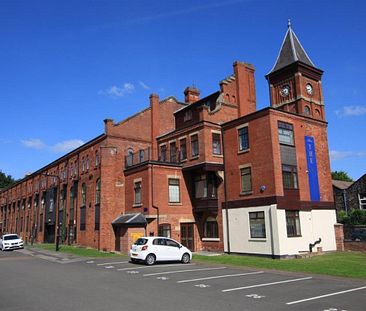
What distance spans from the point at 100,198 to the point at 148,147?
265 inches

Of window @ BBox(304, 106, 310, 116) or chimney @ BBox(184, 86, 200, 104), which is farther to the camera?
chimney @ BBox(184, 86, 200, 104)

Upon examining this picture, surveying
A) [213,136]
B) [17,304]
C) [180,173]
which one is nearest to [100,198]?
[180,173]

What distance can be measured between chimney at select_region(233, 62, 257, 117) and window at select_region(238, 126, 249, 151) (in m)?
5.43

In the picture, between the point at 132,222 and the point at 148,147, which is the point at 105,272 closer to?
the point at 132,222

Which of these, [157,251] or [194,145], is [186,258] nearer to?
[157,251]

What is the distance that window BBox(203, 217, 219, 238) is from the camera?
29.3 meters

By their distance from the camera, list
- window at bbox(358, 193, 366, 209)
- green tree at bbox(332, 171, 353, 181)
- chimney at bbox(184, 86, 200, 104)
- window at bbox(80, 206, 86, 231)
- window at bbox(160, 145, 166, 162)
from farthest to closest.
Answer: green tree at bbox(332, 171, 353, 181) < window at bbox(358, 193, 366, 209) < chimney at bbox(184, 86, 200, 104) < window at bbox(80, 206, 86, 231) < window at bbox(160, 145, 166, 162)

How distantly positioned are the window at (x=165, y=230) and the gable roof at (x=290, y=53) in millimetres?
16012

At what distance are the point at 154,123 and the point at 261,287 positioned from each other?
25815 mm

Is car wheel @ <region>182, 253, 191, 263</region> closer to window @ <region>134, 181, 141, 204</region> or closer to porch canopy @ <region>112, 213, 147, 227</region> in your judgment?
porch canopy @ <region>112, 213, 147, 227</region>

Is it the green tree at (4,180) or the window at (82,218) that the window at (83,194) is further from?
the green tree at (4,180)

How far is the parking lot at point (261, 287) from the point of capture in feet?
33.3

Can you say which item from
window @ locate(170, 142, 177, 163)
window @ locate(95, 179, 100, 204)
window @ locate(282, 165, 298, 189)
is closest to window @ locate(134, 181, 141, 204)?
window @ locate(170, 142, 177, 163)

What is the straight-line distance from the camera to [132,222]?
2883 centimetres
